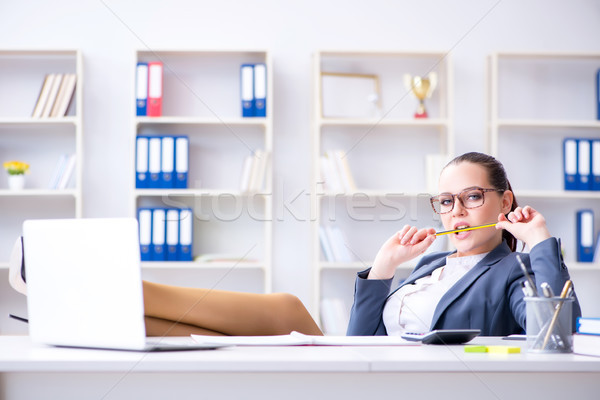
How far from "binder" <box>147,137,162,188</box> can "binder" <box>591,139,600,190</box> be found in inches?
91.0

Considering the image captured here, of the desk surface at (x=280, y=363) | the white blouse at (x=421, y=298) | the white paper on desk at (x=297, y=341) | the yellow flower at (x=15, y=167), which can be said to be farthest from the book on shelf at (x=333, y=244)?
the desk surface at (x=280, y=363)

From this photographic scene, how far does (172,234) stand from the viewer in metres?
3.47

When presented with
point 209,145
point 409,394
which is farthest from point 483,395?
point 209,145

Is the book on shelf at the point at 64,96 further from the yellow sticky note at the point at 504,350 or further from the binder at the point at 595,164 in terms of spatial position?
the yellow sticky note at the point at 504,350

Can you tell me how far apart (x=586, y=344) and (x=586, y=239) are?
294 centimetres

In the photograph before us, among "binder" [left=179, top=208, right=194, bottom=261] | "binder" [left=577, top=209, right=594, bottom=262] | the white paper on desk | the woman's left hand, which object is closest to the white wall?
"binder" [left=179, top=208, right=194, bottom=261]

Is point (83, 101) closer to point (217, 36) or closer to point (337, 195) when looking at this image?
point (217, 36)

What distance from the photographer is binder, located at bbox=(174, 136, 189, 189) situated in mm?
3477

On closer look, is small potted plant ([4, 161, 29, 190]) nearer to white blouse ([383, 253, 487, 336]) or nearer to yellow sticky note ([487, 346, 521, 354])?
white blouse ([383, 253, 487, 336])

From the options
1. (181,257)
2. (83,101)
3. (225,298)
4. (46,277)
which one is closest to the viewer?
(46,277)

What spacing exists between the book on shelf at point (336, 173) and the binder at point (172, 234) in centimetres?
81

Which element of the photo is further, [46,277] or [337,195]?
[337,195]

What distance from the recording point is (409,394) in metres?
0.79

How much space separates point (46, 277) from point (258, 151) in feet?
8.61
